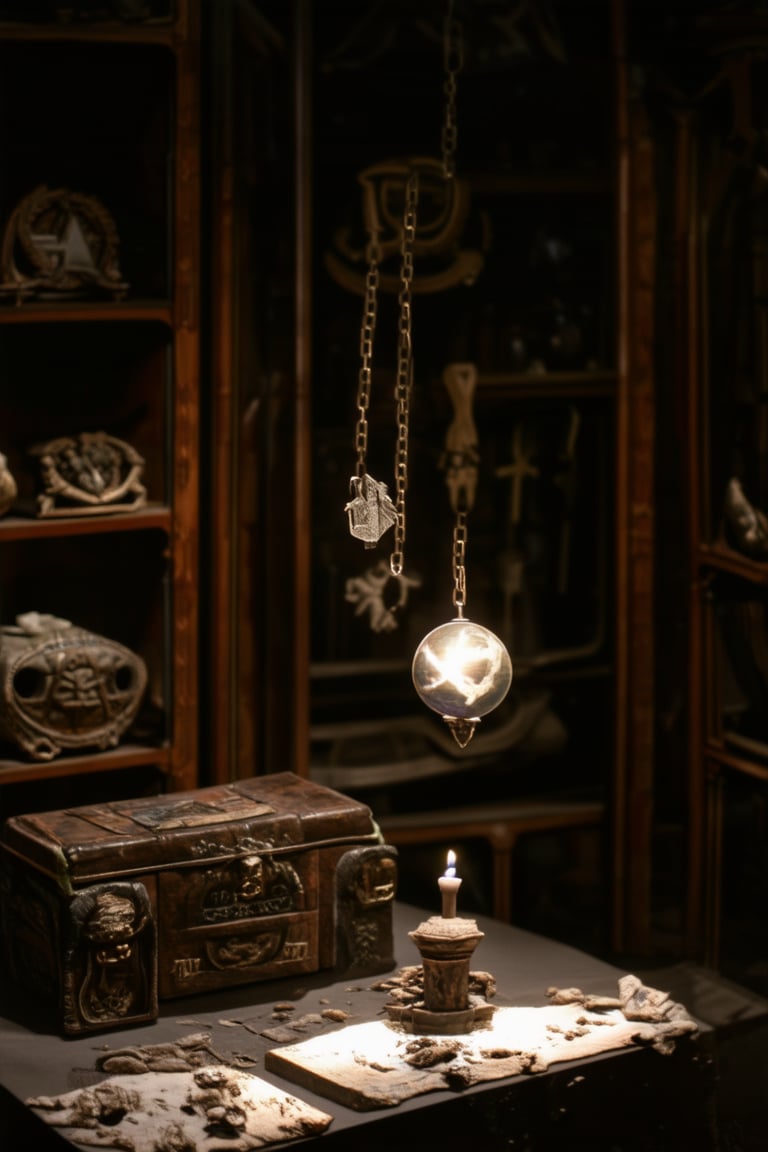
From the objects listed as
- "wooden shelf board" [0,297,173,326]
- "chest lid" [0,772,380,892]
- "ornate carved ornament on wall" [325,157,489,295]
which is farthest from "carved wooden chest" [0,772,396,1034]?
"ornate carved ornament on wall" [325,157,489,295]

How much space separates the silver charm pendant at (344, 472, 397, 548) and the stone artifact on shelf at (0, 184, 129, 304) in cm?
110

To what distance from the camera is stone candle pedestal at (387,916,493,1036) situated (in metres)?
3.12

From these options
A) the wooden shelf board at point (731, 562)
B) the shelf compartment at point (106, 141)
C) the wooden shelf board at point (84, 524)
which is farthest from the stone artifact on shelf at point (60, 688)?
the wooden shelf board at point (731, 562)

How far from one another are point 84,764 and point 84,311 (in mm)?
1003

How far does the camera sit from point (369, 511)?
10.6ft

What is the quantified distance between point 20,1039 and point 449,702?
96cm

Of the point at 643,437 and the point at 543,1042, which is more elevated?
the point at 643,437

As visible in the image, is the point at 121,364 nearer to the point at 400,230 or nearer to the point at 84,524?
the point at 84,524

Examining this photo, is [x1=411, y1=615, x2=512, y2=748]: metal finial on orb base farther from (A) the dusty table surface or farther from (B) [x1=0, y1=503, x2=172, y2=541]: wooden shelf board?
(B) [x1=0, y1=503, x2=172, y2=541]: wooden shelf board

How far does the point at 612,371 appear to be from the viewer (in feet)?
14.9

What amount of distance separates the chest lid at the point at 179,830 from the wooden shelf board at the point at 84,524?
0.72 metres

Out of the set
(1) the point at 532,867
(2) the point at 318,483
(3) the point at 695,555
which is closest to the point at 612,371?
(3) the point at 695,555

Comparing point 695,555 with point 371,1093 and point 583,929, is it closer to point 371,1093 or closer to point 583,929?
point 583,929

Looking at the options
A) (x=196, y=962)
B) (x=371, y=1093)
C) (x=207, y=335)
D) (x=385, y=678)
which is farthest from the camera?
Answer: (x=385, y=678)
